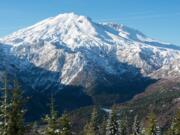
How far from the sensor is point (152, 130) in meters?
65.3

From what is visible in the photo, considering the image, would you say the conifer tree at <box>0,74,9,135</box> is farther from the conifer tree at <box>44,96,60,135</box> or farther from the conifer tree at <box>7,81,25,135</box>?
the conifer tree at <box>44,96,60,135</box>

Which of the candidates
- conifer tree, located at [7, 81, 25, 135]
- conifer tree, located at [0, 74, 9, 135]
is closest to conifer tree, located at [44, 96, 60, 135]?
conifer tree, located at [7, 81, 25, 135]

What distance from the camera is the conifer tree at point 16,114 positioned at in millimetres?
34062

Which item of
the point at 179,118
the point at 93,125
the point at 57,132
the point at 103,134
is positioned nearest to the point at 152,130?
the point at 179,118

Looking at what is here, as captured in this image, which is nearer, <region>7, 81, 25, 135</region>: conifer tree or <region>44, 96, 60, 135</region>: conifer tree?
<region>7, 81, 25, 135</region>: conifer tree

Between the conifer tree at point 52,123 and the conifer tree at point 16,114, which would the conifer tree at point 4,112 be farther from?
the conifer tree at point 52,123

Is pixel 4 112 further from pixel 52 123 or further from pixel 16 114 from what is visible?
pixel 52 123

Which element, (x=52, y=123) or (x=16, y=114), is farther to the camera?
(x=52, y=123)

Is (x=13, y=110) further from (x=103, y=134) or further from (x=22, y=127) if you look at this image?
(x=103, y=134)

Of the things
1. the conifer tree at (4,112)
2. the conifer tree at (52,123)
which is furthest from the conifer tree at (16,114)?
the conifer tree at (52,123)

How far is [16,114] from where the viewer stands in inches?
1353

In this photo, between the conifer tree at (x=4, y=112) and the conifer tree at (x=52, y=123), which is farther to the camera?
the conifer tree at (x=52, y=123)

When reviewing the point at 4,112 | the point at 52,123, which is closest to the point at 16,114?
the point at 4,112

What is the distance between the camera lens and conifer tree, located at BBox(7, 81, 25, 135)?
34.1 meters
